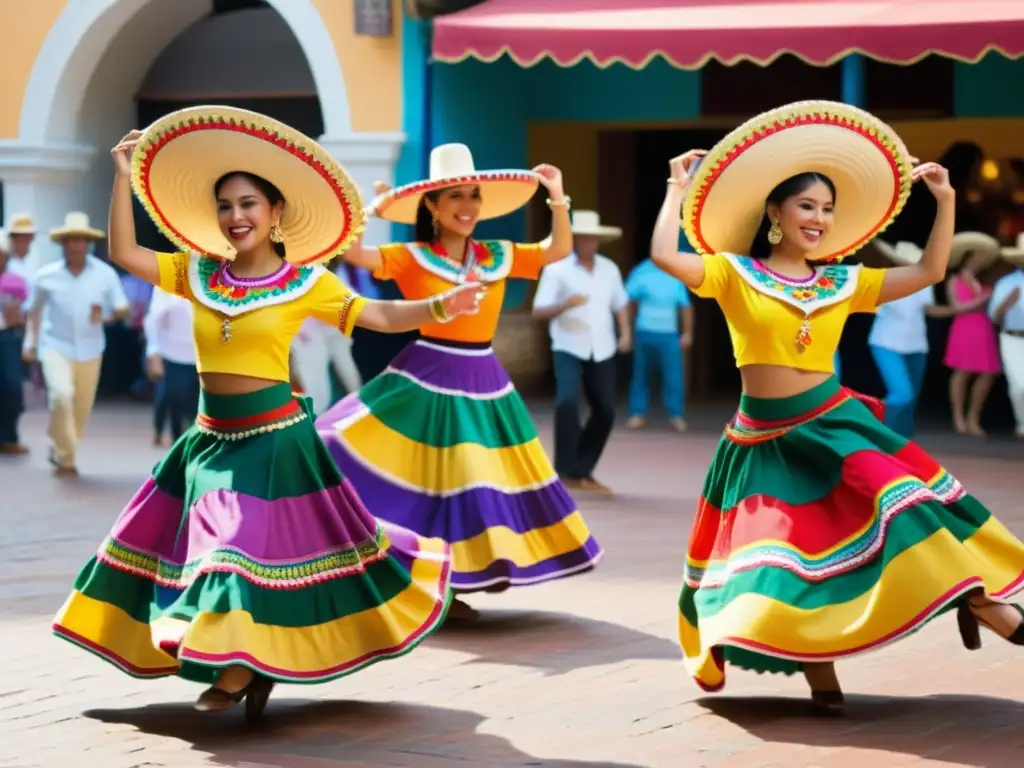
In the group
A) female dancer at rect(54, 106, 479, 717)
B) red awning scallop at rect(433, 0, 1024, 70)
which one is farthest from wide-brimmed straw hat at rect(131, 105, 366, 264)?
red awning scallop at rect(433, 0, 1024, 70)

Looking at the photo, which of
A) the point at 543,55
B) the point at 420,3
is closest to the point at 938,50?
the point at 543,55

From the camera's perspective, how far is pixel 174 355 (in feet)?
43.5

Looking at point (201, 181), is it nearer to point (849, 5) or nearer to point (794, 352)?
point (794, 352)

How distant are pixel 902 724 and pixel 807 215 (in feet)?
5.14

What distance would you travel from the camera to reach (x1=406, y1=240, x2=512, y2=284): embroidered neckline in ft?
26.1

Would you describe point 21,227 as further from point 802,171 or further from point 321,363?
point 802,171

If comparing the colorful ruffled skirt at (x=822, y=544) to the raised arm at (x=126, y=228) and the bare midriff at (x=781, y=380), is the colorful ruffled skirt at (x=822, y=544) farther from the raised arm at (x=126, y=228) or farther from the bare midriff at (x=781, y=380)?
the raised arm at (x=126, y=228)

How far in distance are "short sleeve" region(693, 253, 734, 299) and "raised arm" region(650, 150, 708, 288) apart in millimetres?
24

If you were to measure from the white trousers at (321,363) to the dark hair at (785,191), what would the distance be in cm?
823

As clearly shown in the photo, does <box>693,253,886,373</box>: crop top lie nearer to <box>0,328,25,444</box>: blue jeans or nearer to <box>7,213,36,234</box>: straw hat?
<box>0,328,25,444</box>: blue jeans

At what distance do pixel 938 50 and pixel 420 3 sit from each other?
491cm

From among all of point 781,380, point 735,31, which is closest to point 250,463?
point 781,380

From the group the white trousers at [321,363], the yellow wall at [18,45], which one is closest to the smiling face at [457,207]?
the white trousers at [321,363]

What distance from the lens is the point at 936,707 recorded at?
238 inches
